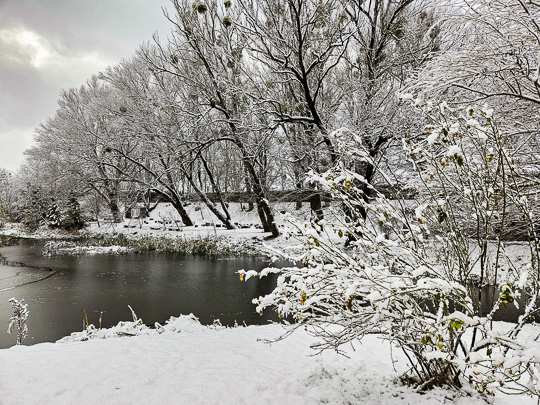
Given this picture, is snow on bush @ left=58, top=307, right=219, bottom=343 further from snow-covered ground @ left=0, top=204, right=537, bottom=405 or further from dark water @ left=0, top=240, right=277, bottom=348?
dark water @ left=0, top=240, right=277, bottom=348

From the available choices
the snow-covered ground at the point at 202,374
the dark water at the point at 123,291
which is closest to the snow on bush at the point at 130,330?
the snow-covered ground at the point at 202,374

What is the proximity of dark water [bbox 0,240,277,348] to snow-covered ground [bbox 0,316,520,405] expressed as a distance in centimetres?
224

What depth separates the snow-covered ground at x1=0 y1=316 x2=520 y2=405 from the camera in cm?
243

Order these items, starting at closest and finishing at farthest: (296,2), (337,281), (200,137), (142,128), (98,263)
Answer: (337,281) < (296,2) < (98,263) < (200,137) < (142,128)

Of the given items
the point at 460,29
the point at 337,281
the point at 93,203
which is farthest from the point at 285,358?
the point at 93,203

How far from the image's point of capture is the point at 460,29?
463 centimetres

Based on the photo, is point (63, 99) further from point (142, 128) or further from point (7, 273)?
point (7, 273)

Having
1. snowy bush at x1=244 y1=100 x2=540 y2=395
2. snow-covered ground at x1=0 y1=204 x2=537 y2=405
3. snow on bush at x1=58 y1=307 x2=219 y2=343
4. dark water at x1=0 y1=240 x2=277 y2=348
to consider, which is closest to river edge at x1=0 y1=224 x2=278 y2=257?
dark water at x1=0 y1=240 x2=277 y2=348

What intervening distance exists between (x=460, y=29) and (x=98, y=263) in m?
12.4

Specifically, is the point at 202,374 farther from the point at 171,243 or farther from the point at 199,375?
the point at 171,243

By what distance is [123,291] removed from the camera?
8078 mm

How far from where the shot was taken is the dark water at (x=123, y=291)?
6.09 metres

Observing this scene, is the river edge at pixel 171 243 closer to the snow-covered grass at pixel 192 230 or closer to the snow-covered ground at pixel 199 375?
the snow-covered grass at pixel 192 230

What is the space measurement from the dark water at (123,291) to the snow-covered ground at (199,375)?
7.36ft
